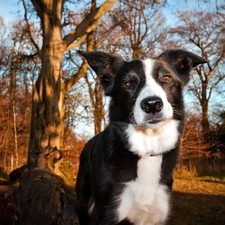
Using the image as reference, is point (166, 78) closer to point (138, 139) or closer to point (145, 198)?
point (138, 139)

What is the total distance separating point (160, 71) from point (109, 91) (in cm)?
66

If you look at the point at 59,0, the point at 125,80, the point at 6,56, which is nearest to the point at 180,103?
the point at 125,80

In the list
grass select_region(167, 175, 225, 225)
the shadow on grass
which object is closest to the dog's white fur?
grass select_region(167, 175, 225, 225)

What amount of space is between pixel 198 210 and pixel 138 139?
5.02 metres

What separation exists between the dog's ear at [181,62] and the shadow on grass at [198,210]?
3.16m

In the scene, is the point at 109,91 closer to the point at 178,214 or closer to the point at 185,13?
the point at 178,214

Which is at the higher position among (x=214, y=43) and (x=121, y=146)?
(x=214, y=43)

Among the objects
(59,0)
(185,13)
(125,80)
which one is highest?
(185,13)

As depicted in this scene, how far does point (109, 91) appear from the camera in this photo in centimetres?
347

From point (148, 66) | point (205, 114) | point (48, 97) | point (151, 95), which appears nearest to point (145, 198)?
point (151, 95)

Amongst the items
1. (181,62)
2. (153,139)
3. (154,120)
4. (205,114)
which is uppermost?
(205,114)

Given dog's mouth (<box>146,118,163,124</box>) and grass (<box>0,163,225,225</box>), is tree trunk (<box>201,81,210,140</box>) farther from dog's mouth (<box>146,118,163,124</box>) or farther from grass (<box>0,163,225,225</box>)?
dog's mouth (<box>146,118,163,124</box>)

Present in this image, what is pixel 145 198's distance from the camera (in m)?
3.05

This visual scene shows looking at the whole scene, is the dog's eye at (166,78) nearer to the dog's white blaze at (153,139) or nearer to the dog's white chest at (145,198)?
the dog's white blaze at (153,139)
